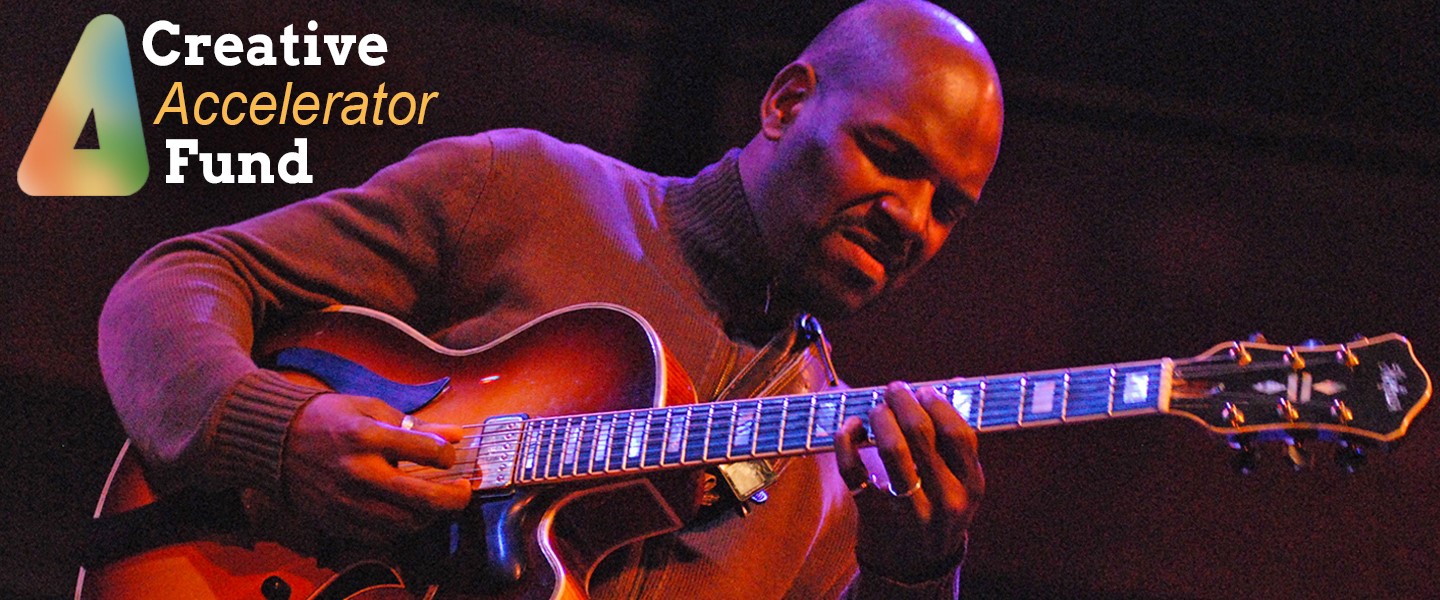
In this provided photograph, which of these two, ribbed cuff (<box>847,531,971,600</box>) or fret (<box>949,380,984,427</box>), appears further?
ribbed cuff (<box>847,531,971,600</box>)

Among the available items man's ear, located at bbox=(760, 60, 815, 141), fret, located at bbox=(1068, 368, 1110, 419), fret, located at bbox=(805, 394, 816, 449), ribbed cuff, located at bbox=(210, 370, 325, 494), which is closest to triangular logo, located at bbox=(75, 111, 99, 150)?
ribbed cuff, located at bbox=(210, 370, 325, 494)

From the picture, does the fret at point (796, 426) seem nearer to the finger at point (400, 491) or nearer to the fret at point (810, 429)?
the fret at point (810, 429)

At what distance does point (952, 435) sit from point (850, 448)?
13cm

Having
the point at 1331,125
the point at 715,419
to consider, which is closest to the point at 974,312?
the point at 1331,125

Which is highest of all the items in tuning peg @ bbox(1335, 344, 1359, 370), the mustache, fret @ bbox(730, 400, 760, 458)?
tuning peg @ bbox(1335, 344, 1359, 370)

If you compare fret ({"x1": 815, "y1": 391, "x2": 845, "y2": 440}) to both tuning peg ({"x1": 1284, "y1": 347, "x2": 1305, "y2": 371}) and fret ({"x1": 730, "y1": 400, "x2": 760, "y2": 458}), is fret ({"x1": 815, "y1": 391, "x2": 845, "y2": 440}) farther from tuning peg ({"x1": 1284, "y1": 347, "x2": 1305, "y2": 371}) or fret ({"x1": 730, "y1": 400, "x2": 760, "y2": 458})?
tuning peg ({"x1": 1284, "y1": 347, "x2": 1305, "y2": 371})

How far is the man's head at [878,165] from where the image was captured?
1.87 meters

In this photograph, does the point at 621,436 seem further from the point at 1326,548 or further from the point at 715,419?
the point at 1326,548

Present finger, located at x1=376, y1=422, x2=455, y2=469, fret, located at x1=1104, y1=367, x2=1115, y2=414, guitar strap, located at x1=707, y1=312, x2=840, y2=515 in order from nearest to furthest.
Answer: fret, located at x1=1104, y1=367, x2=1115, y2=414 < finger, located at x1=376, y1=422, x2=455, y2=469 < guitar strap, located at x1=707, y1=312, x2=840, y2=515

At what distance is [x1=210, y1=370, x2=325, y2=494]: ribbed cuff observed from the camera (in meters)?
1.48

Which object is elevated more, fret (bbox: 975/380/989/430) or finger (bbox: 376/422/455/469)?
fret (bbox: 975/380/989/430)

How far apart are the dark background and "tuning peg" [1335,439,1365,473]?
54.4 inches

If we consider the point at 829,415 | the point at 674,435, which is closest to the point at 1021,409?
the point at 829,415

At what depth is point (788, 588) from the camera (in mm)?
1925
